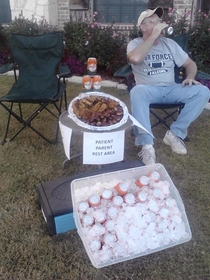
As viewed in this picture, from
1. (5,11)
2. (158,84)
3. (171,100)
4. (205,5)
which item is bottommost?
(171,100)

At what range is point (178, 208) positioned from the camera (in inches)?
66.6

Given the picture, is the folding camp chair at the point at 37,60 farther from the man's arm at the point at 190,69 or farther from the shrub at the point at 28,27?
the shrub at the point at 28,27

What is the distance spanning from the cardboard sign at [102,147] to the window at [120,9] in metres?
4.49

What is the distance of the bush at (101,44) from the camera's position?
4.74 meters

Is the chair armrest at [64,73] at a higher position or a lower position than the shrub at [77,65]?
higher

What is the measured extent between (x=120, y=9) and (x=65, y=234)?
5.29m

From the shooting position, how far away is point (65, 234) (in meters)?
1.74

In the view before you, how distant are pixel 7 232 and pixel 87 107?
3.18 feet

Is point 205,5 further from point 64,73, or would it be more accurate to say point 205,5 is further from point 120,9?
point 64,73

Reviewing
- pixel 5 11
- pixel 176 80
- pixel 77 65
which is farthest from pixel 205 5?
pixel 5 11

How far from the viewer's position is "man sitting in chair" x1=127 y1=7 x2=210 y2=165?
8.12 feet

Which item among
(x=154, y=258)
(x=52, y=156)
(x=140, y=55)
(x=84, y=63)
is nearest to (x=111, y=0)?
(x=84, y=63)

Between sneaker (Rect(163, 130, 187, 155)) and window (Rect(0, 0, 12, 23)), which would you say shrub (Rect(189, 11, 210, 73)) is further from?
window (Rect(0, 0, 12, 23))

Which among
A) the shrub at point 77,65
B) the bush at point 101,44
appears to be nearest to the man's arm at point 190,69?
the bush at point 101,44
